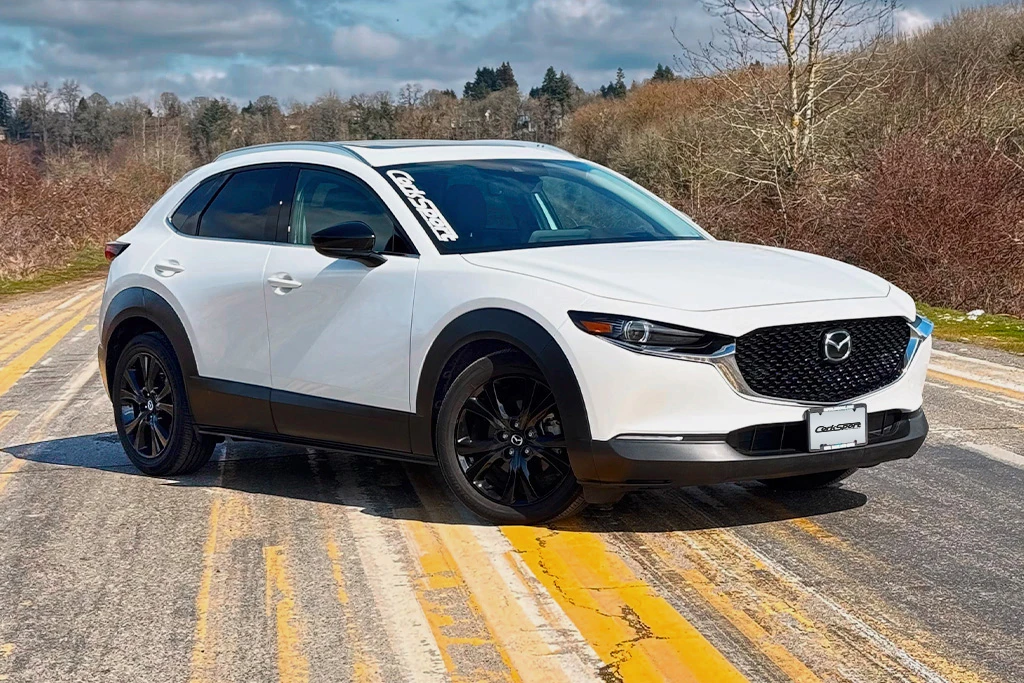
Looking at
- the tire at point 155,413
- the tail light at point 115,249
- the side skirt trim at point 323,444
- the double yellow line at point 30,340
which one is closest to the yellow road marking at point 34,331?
the double yellow line at point 30,340

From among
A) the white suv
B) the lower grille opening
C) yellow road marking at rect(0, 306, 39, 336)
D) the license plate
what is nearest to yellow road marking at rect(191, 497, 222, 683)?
the white suv

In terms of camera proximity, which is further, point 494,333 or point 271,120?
point 271,120

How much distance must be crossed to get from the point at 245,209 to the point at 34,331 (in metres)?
9.77

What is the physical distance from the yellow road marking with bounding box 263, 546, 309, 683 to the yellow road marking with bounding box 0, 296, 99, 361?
845 centimetres

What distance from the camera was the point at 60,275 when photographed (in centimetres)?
2859

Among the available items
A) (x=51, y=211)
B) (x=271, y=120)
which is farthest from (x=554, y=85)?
(x=51, y=211)

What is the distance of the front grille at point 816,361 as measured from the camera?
16.5ft

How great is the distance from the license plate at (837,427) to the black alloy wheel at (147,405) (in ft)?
11.3

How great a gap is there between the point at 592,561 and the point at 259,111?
146676mm

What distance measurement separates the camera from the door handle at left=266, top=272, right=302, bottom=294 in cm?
625

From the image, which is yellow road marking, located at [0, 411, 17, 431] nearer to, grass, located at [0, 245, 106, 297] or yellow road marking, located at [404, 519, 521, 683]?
yellow road marking, located at [404, 519, 521, 683]

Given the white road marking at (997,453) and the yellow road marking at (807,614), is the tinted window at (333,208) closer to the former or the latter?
the yellow road marking at (807,614)

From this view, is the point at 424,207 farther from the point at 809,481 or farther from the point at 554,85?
the point at 554,85

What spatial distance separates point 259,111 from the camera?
481 ft
